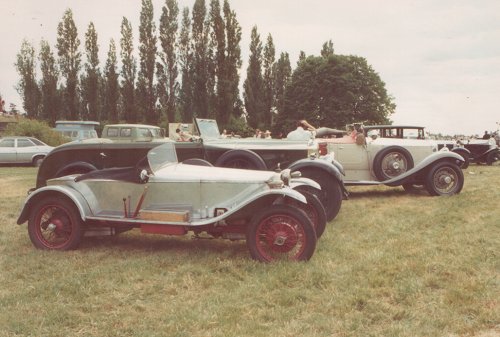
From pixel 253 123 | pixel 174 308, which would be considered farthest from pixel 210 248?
pixel 253 123

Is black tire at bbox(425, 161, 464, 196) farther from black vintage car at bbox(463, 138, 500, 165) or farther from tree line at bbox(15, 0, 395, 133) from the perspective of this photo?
tree line at bbox(15, 0, 395, 133)

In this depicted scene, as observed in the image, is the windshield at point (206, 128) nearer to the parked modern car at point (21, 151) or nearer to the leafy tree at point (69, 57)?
the parked modern car at point (21, 151)

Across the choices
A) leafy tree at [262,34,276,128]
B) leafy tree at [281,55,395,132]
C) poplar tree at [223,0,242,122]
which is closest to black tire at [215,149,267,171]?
poplar tree at [223,0,242,122]

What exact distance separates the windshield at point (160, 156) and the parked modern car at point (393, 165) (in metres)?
4.84

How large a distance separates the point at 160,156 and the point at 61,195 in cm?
119

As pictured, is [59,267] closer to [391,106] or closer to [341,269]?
[341,269]

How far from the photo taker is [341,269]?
488cm

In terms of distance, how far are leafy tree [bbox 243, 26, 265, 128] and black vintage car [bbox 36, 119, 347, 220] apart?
103 feet

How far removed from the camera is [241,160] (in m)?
9.26

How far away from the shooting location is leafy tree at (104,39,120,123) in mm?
35938

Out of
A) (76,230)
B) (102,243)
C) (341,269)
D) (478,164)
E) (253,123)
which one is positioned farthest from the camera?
(253,123)

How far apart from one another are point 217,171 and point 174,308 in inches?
83.8

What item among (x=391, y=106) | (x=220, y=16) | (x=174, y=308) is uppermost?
(x=220, y=16)

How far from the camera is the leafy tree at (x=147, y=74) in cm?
3456
